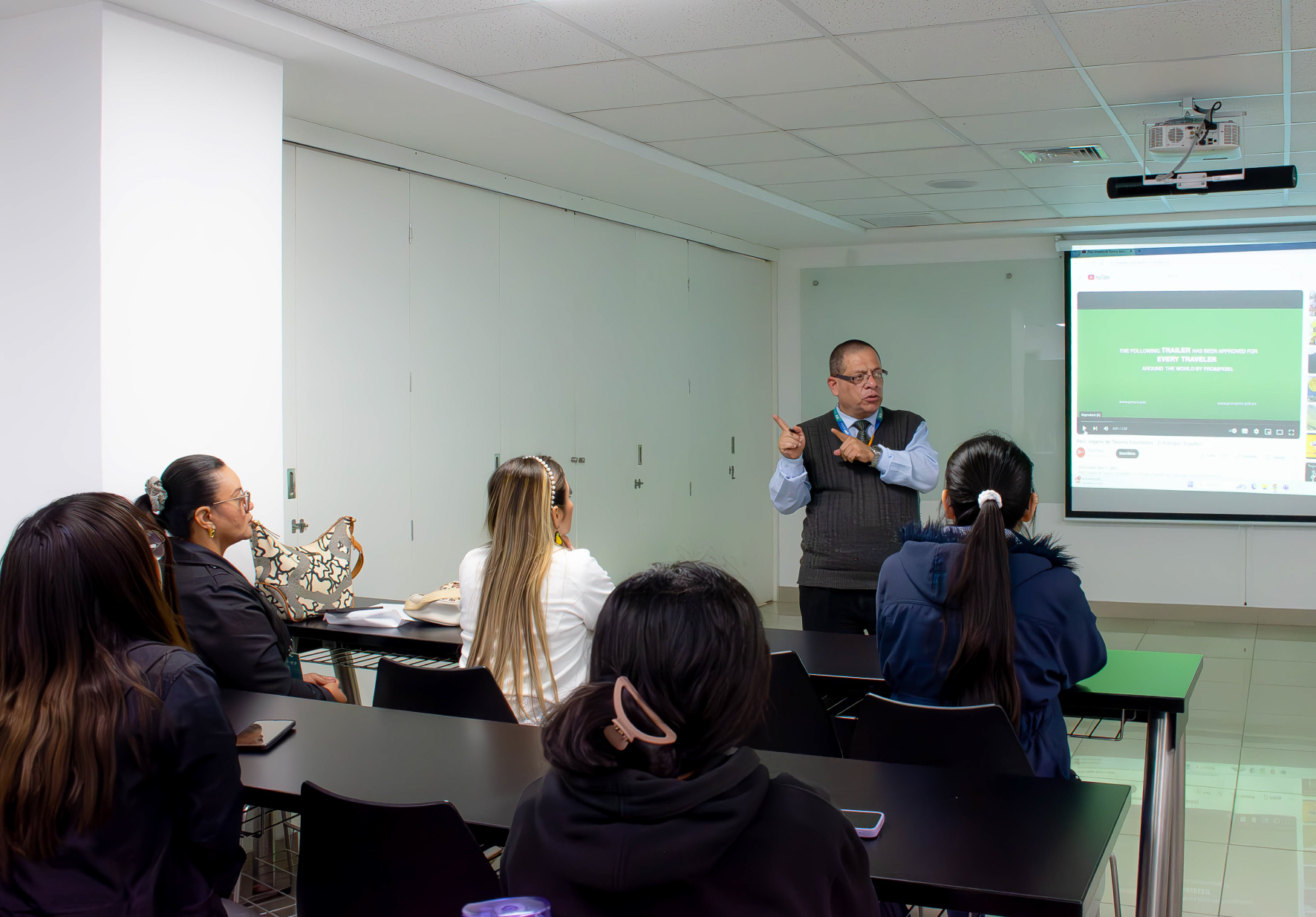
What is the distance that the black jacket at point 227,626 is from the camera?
2.59 meters

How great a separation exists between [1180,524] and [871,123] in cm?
405

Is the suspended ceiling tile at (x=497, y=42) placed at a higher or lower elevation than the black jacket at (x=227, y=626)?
higher

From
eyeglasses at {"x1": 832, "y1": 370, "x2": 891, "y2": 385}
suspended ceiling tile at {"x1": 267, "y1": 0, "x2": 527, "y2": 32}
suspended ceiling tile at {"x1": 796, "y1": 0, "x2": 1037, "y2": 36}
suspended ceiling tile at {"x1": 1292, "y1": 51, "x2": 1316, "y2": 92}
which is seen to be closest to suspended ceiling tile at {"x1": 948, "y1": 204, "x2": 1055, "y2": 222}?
suspended ceiling tile at {"x1": 1292, "y1": 51, "x2": 1316, "y2": 92}

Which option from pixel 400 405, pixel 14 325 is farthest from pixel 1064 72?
pixel 14 325

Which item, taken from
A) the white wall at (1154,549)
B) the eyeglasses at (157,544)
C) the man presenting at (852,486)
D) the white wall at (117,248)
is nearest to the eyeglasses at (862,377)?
the man presenting at (852,486)

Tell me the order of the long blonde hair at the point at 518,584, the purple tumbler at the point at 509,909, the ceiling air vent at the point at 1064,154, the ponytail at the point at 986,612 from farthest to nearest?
the ceiling air vent at the point at 1064,154 → the long blonde hair at the point at 518,584 → the ponytail at the point at 986,612 → the purple tumbler at the point at 509,909

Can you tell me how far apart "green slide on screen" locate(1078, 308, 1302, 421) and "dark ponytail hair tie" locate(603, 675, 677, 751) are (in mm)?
6804

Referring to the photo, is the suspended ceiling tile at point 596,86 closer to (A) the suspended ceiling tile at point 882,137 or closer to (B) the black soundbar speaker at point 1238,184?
(A) the suspended ceiling tile at point 882,137

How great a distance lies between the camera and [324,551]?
3574mm

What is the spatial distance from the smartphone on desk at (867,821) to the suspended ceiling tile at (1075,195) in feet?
16.4

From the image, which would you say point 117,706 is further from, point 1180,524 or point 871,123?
point 1180,524

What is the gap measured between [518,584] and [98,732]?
1189 mm

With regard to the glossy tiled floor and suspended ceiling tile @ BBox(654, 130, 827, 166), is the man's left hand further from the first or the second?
suspended ceiling tile @ BBox(654, 130, 827, 166)

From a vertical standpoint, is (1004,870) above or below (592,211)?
below
